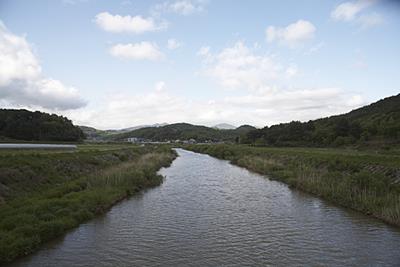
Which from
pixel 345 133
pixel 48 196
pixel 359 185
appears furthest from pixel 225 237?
pixel 345 133

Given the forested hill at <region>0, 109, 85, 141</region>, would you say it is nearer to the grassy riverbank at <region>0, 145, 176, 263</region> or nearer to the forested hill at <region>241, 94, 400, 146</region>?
the forested hill at <region>241, 94, 400, 146</region>

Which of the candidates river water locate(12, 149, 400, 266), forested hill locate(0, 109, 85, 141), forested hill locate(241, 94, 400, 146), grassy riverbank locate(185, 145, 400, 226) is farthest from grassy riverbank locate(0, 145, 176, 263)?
forested hill locate(0, 109, 85, 141)

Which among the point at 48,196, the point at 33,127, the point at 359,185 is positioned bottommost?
the point at 48,196

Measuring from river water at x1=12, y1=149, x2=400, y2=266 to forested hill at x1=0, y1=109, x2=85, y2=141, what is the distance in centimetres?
7571

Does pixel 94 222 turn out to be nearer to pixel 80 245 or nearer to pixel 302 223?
pixel 80 245

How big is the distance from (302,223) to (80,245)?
9600 millimetres

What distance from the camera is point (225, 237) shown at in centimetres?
1402

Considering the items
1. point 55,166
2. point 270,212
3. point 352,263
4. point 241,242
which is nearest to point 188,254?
point 241,242

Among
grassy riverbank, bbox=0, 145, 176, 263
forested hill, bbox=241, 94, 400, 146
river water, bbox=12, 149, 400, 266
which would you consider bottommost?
river water, bbox=12, 149, 400, 266

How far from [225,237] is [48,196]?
9.54 m

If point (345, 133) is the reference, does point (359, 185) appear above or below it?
below

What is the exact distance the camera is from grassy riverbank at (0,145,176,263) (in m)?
12.2

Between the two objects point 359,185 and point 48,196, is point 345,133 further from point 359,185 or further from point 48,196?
point 48,196

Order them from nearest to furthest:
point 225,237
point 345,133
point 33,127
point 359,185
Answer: point 225,237
point 359,185
point 345,133
point 33,127
